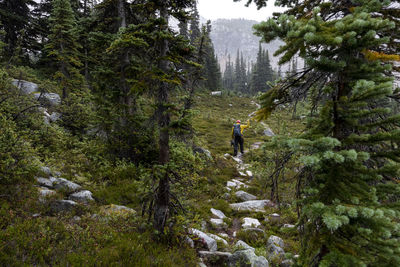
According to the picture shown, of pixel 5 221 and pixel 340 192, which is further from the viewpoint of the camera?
pixel 5 221

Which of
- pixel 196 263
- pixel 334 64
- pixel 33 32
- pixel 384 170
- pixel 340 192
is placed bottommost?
pixel 196 263

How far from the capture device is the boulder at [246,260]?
16.1ft

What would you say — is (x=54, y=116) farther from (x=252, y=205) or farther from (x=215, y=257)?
(x=215, y=257)

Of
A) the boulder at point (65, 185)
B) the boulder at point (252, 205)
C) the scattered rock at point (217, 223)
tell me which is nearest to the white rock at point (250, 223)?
the scattered rock at point (217, 223)

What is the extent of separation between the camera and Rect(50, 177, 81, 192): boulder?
6.96 meters

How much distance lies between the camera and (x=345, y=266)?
1724mm

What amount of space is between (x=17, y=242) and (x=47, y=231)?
592 millimetres

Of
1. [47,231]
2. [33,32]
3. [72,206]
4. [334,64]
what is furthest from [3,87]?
[33,32]

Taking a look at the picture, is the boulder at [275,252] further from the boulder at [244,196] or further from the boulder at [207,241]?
the boulder at [244,196]

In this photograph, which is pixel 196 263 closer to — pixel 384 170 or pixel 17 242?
pixel 17 242

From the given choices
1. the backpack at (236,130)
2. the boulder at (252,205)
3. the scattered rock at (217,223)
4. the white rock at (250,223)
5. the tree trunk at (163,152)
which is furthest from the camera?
the backpack at (236,130)

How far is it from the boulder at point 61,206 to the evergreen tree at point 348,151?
19.9 ft

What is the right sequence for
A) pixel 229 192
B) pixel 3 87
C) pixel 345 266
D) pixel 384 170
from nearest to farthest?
1. pixel 345 266
2. pixel 384 170
3. pixel 3 87
4. pixel 229 192

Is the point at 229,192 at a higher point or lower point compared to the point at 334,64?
lower
